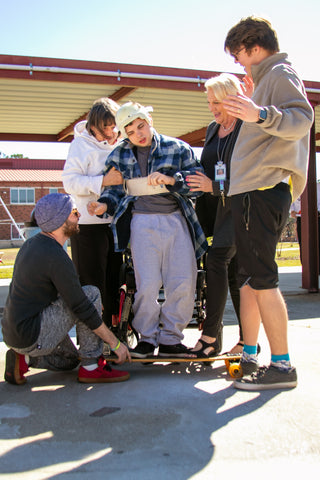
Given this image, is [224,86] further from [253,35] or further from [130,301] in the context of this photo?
[130,301]

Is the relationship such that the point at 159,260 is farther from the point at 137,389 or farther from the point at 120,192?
the point at 137,389

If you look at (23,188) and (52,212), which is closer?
(52,212)

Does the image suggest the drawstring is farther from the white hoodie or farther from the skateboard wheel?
the white hoodie

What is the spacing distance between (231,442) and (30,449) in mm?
889

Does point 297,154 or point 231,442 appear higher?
point 297,154

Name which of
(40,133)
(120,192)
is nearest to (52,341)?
(120,192)

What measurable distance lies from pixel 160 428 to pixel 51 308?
43.2 inches

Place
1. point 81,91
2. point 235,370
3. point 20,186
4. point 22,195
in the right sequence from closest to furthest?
point 235,370, point 81,91, point 20,186, point 22,195

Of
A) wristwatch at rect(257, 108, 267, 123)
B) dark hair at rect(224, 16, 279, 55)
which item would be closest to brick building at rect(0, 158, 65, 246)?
dark hair at rect(224, 16, 279, 55)

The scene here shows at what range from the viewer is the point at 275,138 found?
297cm

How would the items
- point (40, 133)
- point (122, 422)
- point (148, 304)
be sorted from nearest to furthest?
point (122, 422), point (148, 304), point (40, 133)

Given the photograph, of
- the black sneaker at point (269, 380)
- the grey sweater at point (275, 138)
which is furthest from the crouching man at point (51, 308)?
the grey sweater at point (275, 138)

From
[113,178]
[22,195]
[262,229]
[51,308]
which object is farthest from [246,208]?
[22,195]

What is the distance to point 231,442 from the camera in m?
2.21
